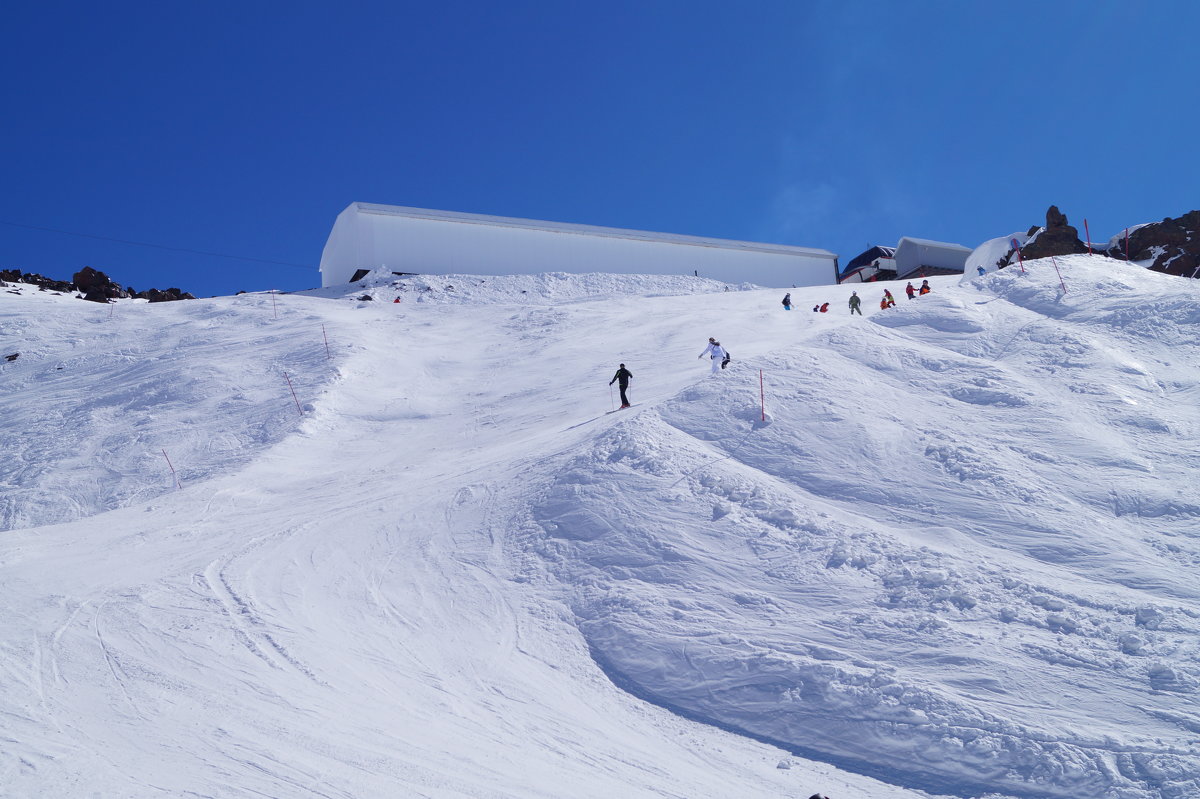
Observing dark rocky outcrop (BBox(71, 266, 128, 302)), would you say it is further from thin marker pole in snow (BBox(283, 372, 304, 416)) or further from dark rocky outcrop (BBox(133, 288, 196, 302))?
thin marker pole in snow (BBox(283, 372, 304, 416))

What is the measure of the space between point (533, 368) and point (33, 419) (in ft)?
42.7

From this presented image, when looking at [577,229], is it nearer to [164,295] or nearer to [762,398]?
[164,295]

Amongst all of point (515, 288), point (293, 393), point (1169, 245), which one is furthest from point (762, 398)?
point (1169, 245)

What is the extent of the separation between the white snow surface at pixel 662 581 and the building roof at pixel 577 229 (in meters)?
25.3

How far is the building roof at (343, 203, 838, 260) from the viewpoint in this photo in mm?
44469

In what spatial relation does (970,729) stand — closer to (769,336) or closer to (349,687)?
(349,687)

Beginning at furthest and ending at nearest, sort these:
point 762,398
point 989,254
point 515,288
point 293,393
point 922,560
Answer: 1. point 515,288
2. point 989,254
3. point 293,393
4. point 762,398
5. point 922,560

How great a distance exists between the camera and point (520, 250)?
46.4 meters

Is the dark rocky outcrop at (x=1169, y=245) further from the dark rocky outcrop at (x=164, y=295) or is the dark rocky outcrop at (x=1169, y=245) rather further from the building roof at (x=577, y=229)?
the dark rocky outcrop at (x=164, y=295)

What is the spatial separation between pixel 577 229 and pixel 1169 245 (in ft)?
92.7

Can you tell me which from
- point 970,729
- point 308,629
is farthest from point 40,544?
point 970,729

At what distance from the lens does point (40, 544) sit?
12789mm

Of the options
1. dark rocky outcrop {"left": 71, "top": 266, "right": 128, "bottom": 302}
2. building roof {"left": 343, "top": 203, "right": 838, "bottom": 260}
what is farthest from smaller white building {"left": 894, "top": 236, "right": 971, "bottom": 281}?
dark rocky outcrop {"left": 71, "top": 266, "right": 128, "bottom": 302}

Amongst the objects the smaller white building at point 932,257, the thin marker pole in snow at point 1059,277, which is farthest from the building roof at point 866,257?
the thin marker pole in snow at point 1059,277
